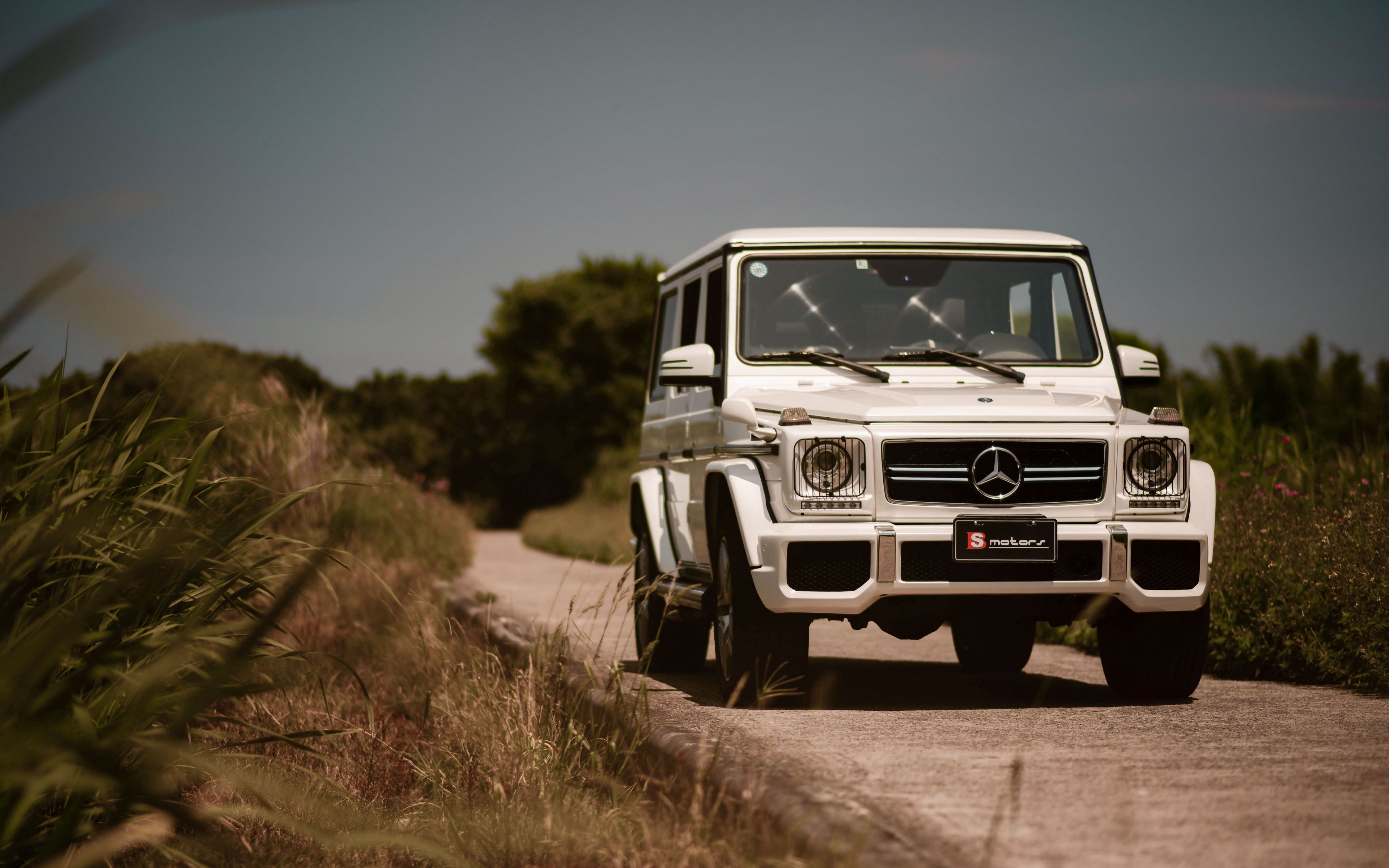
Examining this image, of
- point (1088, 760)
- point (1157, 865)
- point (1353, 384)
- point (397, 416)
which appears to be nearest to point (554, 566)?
point (1353, 384)

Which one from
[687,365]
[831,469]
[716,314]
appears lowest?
[831,469]

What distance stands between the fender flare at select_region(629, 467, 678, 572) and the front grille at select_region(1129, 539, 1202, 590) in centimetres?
257

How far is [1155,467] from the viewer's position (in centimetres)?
580

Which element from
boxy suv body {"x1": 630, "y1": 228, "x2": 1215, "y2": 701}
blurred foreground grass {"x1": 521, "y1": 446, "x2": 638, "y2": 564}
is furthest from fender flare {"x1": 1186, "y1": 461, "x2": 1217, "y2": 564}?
blurred foreground grass {"x1": 521, "y1": 446, "x2": 638, "y2": 564}

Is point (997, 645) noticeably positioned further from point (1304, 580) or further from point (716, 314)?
point (716, 314)

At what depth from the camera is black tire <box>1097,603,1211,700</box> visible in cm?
599

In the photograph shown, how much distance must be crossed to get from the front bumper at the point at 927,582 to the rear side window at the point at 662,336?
3.02 metres

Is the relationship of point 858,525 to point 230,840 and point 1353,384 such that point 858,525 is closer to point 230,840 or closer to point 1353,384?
point 230,840

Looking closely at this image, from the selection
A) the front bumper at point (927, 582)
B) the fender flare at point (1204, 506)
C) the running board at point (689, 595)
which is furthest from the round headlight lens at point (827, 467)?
the fender flare at point (1204, 506)

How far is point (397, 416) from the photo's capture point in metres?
49.7

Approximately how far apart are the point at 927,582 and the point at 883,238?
2.16 metres

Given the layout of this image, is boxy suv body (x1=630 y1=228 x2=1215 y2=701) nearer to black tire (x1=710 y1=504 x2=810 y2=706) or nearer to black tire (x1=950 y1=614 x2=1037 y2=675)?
black tire (x1=710 y1=504 x2=810 y2=706)

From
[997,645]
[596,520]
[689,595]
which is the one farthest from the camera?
[596,520]

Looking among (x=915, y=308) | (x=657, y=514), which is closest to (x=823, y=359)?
(x=915, y=308)
